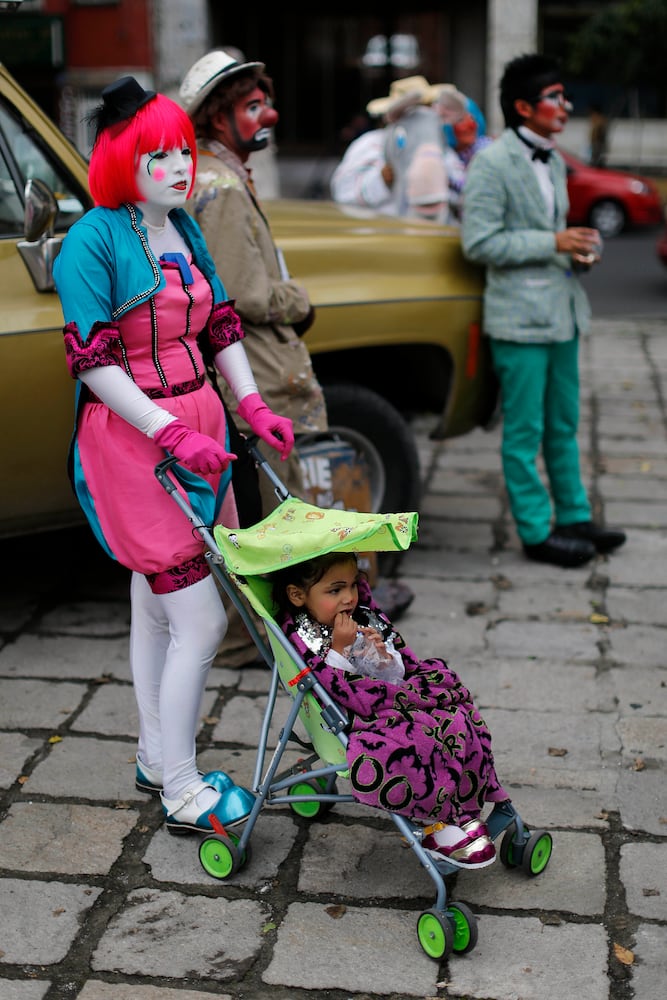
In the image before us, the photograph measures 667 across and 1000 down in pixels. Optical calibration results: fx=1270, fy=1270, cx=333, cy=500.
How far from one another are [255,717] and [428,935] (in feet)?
4.30

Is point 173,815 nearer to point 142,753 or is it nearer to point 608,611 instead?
point 142,753

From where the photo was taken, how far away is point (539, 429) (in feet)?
17.4

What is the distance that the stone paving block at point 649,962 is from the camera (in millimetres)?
2768

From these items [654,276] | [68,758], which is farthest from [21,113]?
[654,276]

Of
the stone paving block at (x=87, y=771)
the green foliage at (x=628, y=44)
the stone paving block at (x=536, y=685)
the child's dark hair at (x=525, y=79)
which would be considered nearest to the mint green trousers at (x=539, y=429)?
the child's dark hair at (x=525, y=79)

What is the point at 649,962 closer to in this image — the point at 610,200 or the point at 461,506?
the point at 461,506

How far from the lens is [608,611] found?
4.91m

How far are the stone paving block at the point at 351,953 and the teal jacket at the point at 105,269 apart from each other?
4.87 feet

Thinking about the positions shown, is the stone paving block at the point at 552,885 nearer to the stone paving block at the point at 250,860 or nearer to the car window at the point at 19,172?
the stone paving block at the point at 250,860

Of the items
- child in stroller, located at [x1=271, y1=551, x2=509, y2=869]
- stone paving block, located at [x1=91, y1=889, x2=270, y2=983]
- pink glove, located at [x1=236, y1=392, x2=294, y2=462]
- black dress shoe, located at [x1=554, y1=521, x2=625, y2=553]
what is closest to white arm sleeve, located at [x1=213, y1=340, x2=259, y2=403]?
pink glove, located at [x1=236, y1=392, x2=294, y2=462]

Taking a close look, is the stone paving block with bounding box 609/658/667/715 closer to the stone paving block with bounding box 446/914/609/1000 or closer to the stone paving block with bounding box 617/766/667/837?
the stone paving block with bounding box 617/766/667/837

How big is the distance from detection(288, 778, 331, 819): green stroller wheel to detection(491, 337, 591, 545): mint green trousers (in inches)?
88.0

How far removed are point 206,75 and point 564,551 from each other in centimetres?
250

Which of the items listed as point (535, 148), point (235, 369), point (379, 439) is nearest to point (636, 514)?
point (379, 439)
